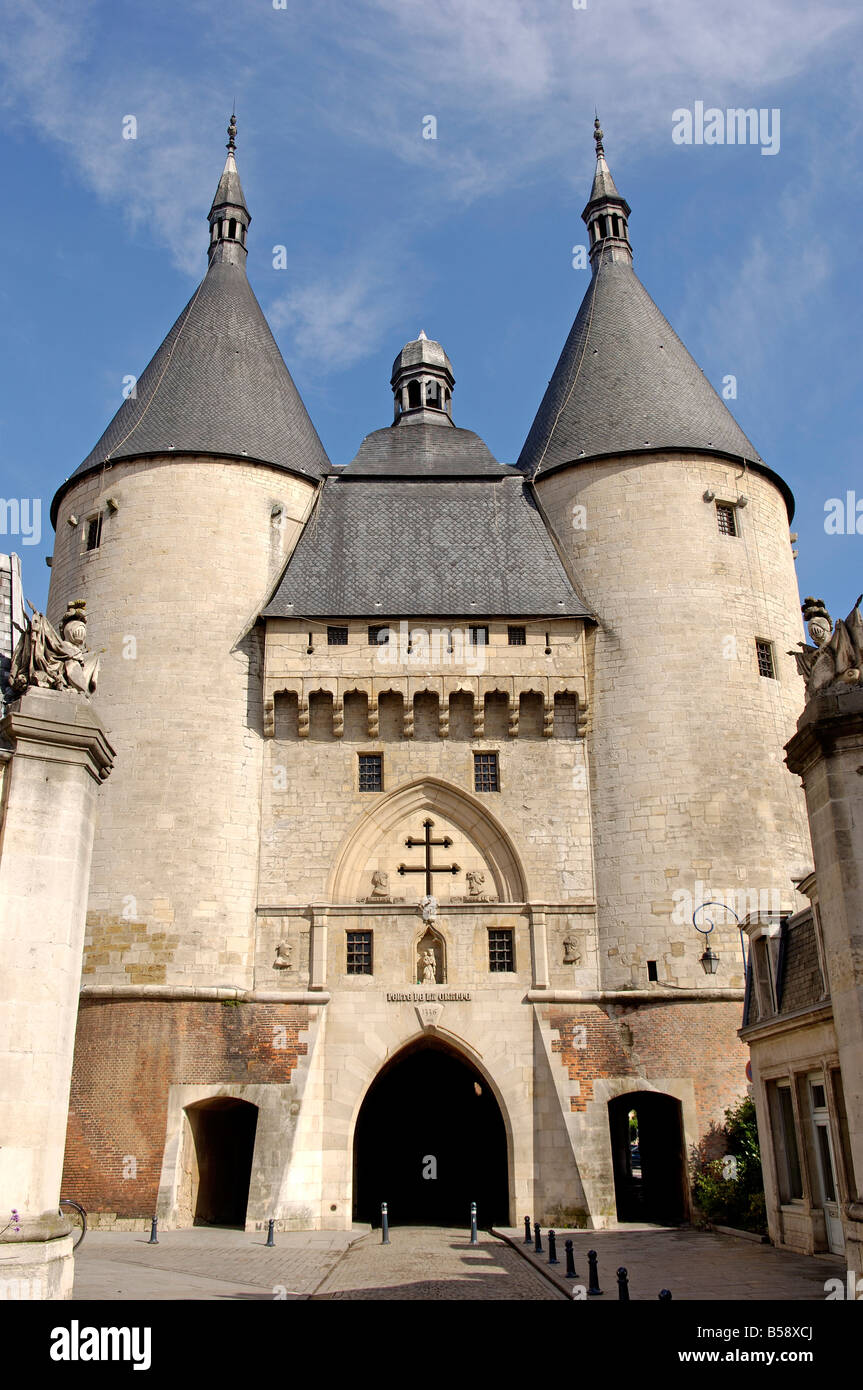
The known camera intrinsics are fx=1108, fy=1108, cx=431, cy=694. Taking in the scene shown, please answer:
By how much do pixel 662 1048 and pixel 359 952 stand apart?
7052 millimetres

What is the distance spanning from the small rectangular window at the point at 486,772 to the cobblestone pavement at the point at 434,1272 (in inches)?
393

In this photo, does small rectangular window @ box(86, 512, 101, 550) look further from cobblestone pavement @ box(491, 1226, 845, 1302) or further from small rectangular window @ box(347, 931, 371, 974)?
cobblestone pavement @ box(491, 1226, 845, 1302)

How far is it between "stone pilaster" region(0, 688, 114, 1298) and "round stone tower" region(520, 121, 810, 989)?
53.0ft

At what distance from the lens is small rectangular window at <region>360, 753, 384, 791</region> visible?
27.1 m

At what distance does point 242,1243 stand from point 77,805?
12372 millimetres

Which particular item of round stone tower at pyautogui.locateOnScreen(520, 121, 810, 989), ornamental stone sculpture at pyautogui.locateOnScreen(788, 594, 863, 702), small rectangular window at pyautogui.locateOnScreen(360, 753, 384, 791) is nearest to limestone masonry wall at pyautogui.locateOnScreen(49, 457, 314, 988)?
small rectangular window at pyautogui.locateOnScreen(360, 753, 384, 791)

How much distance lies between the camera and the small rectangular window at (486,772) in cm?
2711

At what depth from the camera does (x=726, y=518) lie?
95.3 ft

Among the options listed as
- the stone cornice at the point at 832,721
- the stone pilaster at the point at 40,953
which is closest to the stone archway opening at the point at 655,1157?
the stone cornice at the point at 832,721

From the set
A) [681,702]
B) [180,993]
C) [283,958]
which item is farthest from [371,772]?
[681,702]

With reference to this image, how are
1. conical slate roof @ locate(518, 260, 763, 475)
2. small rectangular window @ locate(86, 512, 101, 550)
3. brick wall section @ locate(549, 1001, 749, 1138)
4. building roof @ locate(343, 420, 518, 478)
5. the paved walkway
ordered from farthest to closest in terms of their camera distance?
1. building roof @ locate(343, 420, 518, 478)
2. conical slate roof @ locate(518, 260, 763, 475)
3. small rectangular window @ locate(86, 512, 101, 550)
4. brick wall section @ locate(549, 1001, 749, 1138)
5. the paved walkway

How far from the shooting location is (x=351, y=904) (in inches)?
1017

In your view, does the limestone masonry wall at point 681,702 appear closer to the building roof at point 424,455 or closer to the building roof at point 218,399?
the building roof at point 424,455
